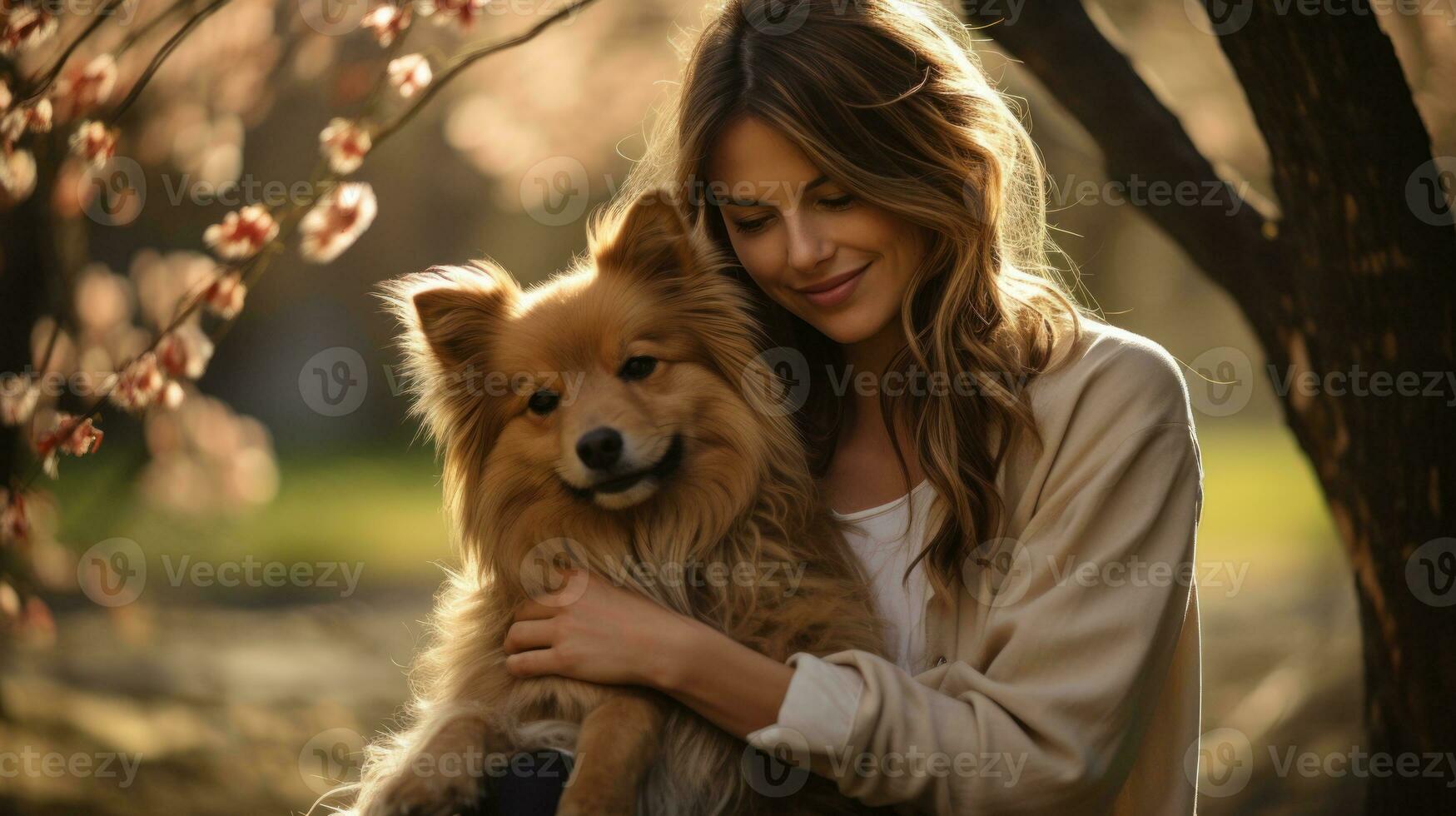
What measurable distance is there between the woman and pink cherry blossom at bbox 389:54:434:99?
0.93m

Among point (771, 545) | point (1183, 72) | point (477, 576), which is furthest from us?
point (1183, 72)

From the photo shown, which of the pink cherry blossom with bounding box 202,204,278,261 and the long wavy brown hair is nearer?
the long wavy brown hair

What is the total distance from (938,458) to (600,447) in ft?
2.21

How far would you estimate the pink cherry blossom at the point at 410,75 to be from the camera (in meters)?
3.32

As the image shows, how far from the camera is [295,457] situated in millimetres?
12047

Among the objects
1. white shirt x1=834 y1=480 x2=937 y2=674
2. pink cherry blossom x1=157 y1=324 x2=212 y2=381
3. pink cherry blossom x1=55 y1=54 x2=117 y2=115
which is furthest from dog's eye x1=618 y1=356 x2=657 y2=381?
pink cherry blossom x1=55 y1=54 x2=117 y2=115

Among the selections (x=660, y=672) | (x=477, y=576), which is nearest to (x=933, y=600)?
(x=660, y=672)

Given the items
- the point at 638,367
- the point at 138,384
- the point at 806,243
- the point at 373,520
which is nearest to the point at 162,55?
the point at 138,384

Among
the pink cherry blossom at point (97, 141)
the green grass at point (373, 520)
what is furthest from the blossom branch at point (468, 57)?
the green grass at point (373, 520)

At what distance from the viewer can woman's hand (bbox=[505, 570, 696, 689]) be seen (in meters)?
2.23

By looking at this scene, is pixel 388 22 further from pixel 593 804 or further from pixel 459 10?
pixel 593 804

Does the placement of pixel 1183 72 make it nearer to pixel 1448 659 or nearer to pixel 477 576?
pixel 1448 659

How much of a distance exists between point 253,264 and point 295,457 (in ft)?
31.2

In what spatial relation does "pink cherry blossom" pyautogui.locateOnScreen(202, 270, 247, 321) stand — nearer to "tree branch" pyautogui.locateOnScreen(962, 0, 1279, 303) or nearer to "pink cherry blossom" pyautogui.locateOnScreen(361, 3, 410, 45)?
"pink cherry blossom" pyautogui.locateOnScreen(361, 3, 410, 45)
